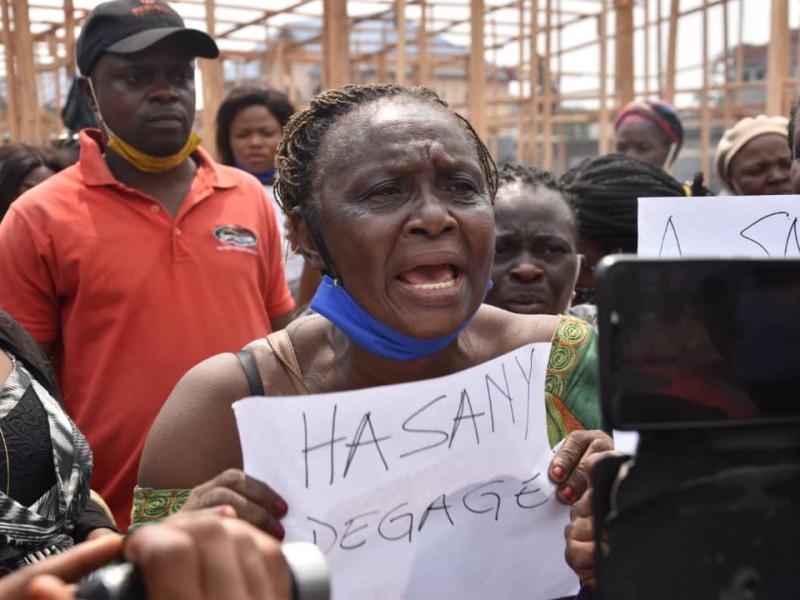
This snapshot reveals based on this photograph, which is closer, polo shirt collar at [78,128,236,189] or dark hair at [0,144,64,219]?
polo shirt collar at [78,128,236,189]

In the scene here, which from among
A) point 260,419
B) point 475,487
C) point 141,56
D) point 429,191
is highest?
point 141,56

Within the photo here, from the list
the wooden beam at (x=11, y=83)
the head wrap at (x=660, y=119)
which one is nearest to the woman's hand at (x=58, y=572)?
the head wrap at (x=660, y=119)

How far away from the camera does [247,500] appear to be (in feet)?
4.20

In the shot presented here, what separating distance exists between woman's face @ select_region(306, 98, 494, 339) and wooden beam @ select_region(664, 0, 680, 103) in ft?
31.4

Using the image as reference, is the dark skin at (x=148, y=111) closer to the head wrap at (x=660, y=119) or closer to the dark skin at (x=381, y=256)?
the dark skin at (x=381, y=256)

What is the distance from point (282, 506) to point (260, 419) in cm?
13

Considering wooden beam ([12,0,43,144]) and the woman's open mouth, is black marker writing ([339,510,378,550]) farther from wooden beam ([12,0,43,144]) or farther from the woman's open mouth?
wooden beam ([12,0,43,144])

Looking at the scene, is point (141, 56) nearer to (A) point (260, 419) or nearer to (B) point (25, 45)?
(A) point (260, 419)

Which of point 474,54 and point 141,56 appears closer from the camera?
point 141,56

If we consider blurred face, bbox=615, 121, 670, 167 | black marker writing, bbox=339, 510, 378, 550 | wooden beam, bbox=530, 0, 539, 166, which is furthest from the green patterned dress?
wooden beam, bbox=530, 0, 539, 166

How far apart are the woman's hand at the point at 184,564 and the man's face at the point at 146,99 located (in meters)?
2.48

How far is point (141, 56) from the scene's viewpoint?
3125 millimetres

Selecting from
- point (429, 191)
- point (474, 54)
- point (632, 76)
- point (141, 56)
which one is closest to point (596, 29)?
point (632, 76)

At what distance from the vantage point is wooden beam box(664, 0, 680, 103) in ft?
34.7
